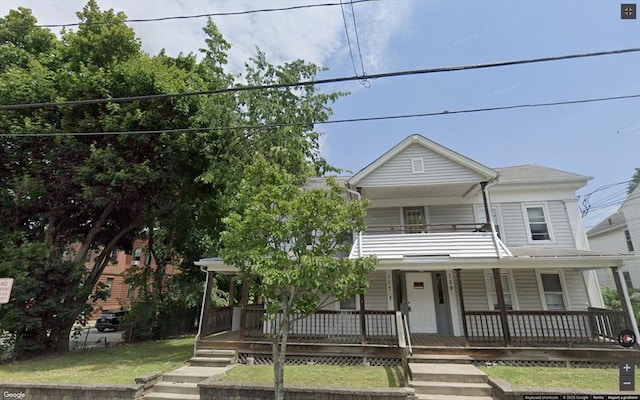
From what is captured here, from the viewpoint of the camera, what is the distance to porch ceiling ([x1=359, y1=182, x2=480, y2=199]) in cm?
1159

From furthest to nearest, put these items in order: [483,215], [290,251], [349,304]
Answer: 1. [483,215]
2. [349,304]
3. [290,251]

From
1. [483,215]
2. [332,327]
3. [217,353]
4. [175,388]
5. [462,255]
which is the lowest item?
[175,388]

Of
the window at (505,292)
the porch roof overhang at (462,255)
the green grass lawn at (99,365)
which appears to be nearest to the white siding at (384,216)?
the porch roof overhang at (462,255)

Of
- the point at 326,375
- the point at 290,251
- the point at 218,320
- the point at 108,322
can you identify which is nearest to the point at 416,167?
the point at 290,251

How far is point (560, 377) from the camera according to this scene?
24.5 ft

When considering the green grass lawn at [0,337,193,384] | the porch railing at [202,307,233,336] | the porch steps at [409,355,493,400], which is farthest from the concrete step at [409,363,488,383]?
the green grass lawn at [0,337,193,384]

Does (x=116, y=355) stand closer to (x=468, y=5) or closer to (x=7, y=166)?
(x=7, y=166)

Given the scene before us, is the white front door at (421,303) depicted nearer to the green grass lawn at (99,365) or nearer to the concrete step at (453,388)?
the concrete step at (453,388)

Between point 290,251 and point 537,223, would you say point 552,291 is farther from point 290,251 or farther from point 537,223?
point 290,251

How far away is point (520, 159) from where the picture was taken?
15.2 m

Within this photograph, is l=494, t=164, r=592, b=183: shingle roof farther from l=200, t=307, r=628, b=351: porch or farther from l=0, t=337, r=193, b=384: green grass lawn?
l=0, t=337, r=193, b=384: green grass lawn

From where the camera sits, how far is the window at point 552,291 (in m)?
11.2

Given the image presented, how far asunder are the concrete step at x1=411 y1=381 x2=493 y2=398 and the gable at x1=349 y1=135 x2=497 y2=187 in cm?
641

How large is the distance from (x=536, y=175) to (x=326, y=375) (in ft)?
37.2
